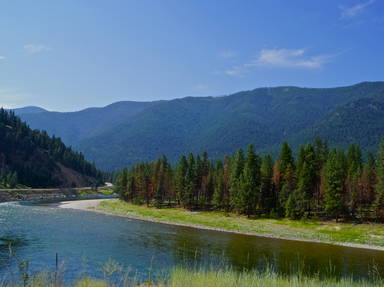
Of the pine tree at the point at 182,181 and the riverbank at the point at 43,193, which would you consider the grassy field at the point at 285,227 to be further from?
the riverbank at the point at 43,193

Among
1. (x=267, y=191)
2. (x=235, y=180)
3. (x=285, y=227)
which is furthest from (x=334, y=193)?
(x=235, y=180)

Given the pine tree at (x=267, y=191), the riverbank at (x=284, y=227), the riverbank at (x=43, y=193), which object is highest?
the pine tree at (x=267, y=191)

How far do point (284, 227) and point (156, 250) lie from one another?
34.1 meters

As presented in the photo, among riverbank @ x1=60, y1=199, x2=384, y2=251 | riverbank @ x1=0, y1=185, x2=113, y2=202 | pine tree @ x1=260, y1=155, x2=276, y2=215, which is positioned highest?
pine tree @ x1=260, y1=155, x2=276, y2=215

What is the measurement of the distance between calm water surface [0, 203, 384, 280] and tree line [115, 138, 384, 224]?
21.3 m

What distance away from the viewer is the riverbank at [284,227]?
2302 inches

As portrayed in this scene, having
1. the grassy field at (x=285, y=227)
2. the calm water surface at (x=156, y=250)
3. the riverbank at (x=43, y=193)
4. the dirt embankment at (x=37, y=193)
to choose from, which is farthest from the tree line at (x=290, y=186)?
the riverbank at (x=43, y=193)

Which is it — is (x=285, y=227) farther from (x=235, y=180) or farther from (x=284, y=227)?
(x=235, y=180)

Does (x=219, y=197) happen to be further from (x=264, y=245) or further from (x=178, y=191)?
(x=264, y=245)

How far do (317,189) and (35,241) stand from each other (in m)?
67.3

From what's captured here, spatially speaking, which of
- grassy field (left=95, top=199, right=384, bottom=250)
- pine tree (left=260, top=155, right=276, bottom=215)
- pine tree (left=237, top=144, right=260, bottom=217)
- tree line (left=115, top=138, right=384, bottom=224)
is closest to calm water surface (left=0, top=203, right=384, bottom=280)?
grassy field (left=95, top=199, right=384, bottom=250)

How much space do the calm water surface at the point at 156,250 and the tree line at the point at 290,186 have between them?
21256 millimetres

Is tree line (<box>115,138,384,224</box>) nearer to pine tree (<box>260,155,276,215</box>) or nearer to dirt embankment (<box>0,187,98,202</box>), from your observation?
pine tree (<box>260,155,276,215</box>)

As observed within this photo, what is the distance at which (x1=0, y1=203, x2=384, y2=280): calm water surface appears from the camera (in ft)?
121
